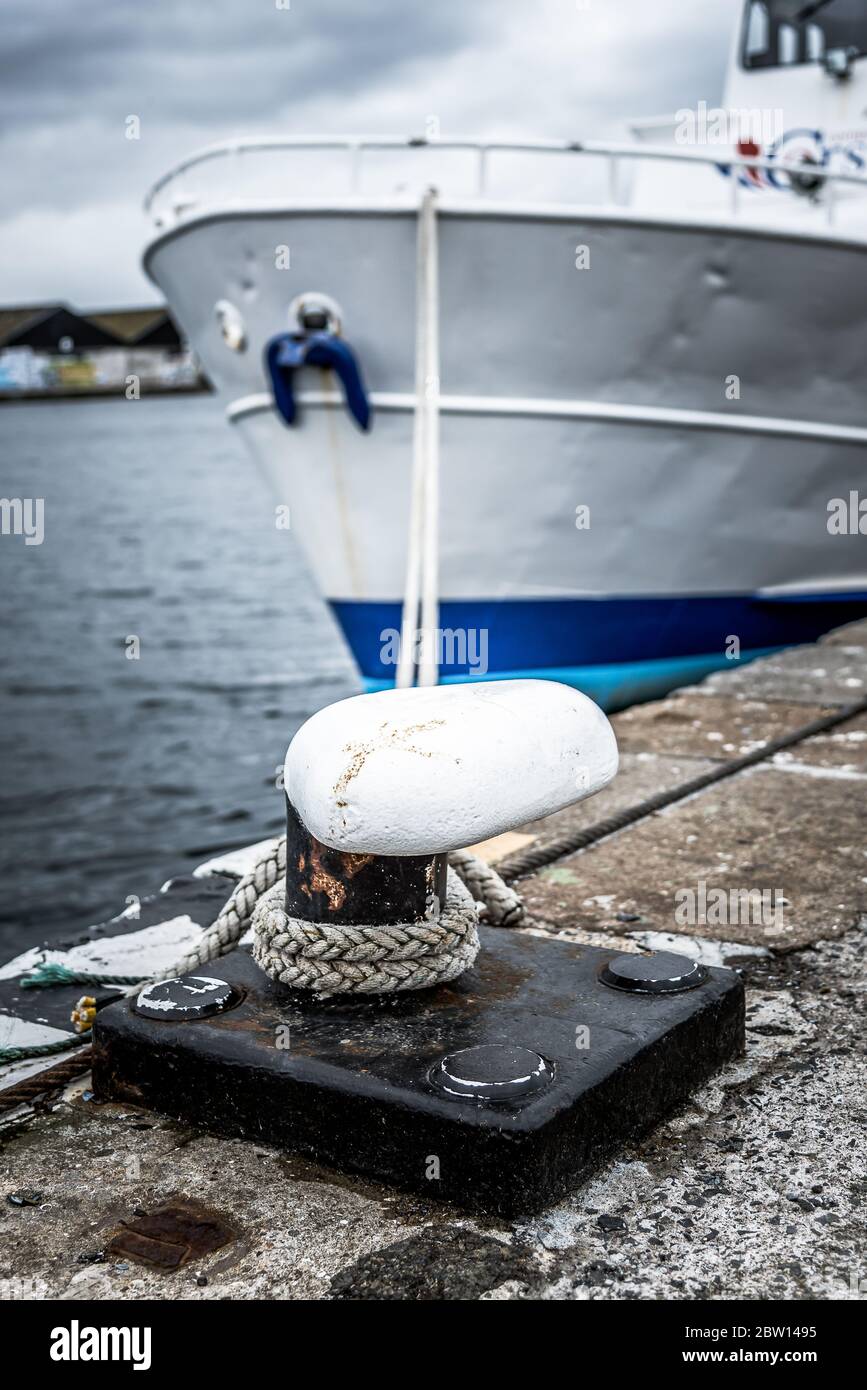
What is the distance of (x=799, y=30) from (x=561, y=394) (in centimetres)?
412

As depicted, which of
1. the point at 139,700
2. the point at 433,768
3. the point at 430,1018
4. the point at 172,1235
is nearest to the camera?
the point at 172,1235

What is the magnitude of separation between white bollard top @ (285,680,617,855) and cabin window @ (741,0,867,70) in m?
8.16

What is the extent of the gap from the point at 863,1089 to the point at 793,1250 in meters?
0.43

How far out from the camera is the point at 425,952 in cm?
188

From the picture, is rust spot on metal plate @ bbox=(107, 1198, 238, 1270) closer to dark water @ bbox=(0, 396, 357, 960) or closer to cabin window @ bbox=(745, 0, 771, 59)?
dark water @ bbox=(0, 396, 357, 960)

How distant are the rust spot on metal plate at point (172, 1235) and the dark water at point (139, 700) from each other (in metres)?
4.66

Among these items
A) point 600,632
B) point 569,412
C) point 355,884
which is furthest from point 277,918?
point 600,632

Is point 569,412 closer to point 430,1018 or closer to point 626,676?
point 626,676

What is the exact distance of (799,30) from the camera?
8.73 m

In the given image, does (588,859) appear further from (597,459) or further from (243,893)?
(597,459)

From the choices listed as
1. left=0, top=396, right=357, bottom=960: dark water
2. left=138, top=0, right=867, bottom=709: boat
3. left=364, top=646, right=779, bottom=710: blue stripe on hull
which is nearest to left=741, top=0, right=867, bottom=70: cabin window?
left=138, top=0, right=867, bottom=709: boat

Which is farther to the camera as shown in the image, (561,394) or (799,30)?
(799,30)

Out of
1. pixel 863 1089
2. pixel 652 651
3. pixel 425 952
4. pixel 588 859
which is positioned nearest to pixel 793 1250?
pixel 863 1089

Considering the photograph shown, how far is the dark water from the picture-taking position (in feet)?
24.0
